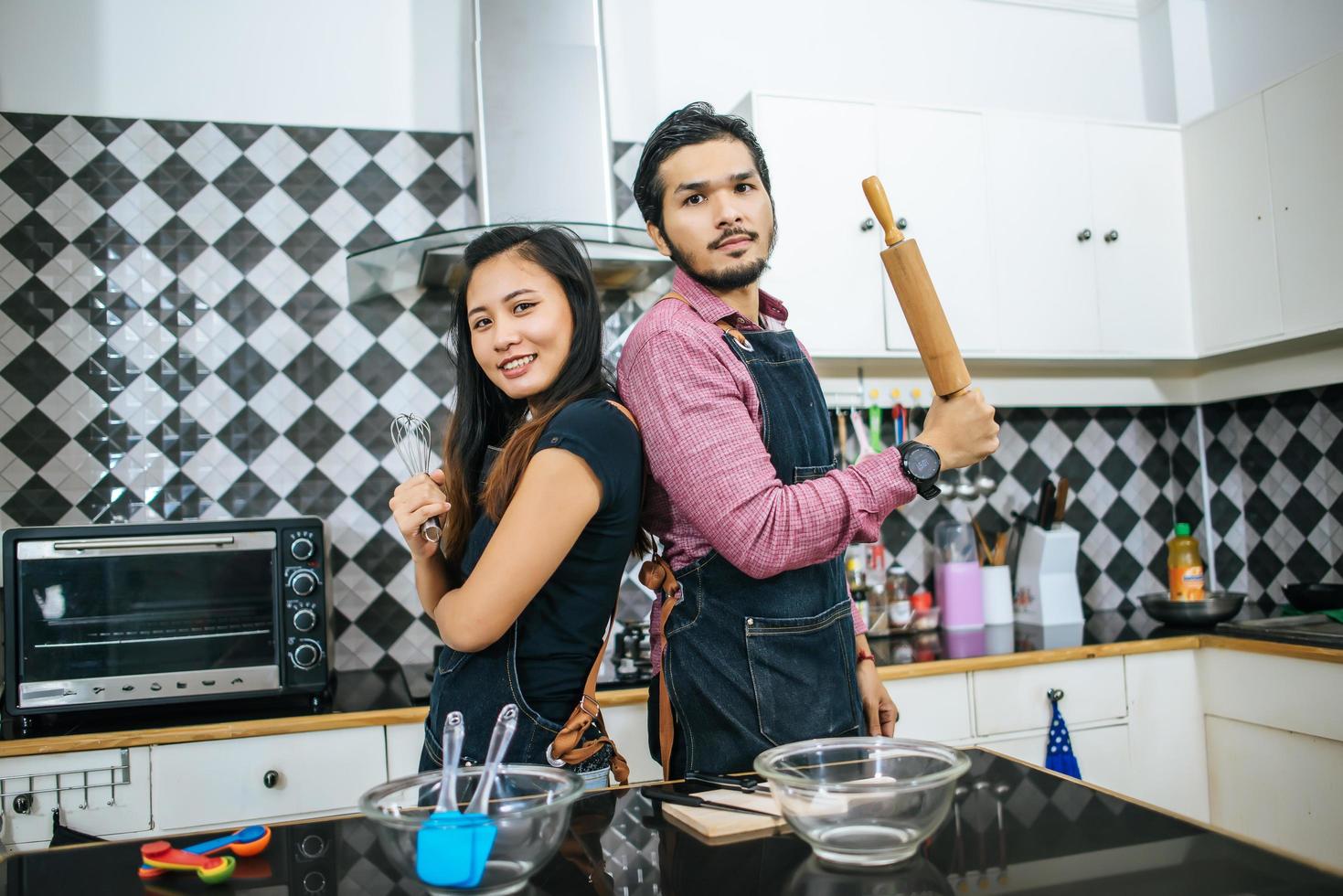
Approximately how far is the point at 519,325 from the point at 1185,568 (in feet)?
6.66

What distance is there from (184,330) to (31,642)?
2.71ft

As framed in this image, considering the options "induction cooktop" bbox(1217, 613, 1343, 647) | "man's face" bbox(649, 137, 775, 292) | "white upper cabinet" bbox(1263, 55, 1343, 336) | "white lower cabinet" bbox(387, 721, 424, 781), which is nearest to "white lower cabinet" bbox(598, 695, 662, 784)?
"white lower cabinet" bbox(387, 721, 424, 781)

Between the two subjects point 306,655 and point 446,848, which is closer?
point 446,848

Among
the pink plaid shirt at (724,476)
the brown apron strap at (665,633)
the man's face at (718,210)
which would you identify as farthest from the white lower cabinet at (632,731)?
the man's face at (718,210)

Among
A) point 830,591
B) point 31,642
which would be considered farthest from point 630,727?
point 31,642

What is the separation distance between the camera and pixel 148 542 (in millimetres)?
1898

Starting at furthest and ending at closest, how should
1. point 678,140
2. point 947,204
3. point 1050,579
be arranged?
point 1050,579, point 947,204, point 678,140

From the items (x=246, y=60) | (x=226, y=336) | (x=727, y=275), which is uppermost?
(x=246, y=60)

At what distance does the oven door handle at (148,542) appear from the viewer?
187cm

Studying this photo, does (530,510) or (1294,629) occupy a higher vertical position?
(530,510)

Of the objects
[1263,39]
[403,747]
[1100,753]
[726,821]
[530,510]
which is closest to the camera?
[726,821]

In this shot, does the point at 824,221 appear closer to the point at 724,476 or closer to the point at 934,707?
the point at 934,707

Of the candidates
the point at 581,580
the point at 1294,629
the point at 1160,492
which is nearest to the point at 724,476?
the point at 581,580

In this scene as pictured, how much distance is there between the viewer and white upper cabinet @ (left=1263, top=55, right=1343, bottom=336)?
91.1 inches
